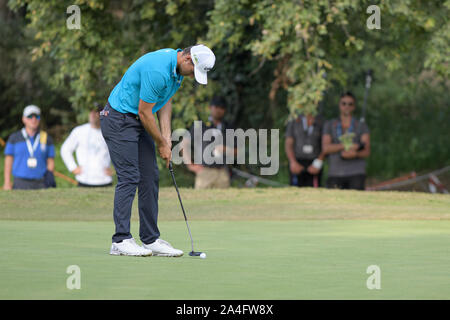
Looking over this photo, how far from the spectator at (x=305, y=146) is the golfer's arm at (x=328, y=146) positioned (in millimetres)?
326

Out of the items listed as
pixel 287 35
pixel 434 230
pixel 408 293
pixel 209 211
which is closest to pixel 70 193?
pixel 209 211

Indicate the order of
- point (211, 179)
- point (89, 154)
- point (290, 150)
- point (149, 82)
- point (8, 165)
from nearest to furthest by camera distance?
point (149, 82), point (89, 154), point (8, 165), point (290, 150), point (211, 179)

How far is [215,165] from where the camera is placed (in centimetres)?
1545

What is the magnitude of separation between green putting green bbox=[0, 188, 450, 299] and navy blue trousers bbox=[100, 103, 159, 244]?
0.36 metres

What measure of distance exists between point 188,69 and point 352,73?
687 inches

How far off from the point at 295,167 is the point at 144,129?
316 inches

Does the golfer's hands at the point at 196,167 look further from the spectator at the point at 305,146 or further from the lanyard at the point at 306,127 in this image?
the lanyard at the point at 306,127

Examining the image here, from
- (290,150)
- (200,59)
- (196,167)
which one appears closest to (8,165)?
(196,167)

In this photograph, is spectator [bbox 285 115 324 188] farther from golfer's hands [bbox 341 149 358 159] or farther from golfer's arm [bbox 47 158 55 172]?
golfer's arm [bbox 47 158 55 172]

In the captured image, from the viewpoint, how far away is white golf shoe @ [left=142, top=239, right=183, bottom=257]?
Answer: 24.1 feet

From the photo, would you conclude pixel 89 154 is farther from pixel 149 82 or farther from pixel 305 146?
pixel 149 82

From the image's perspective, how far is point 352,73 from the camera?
2433 cm

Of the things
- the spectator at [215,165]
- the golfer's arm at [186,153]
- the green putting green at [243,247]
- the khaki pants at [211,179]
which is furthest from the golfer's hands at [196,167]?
→ the green putting green at [243,247]
